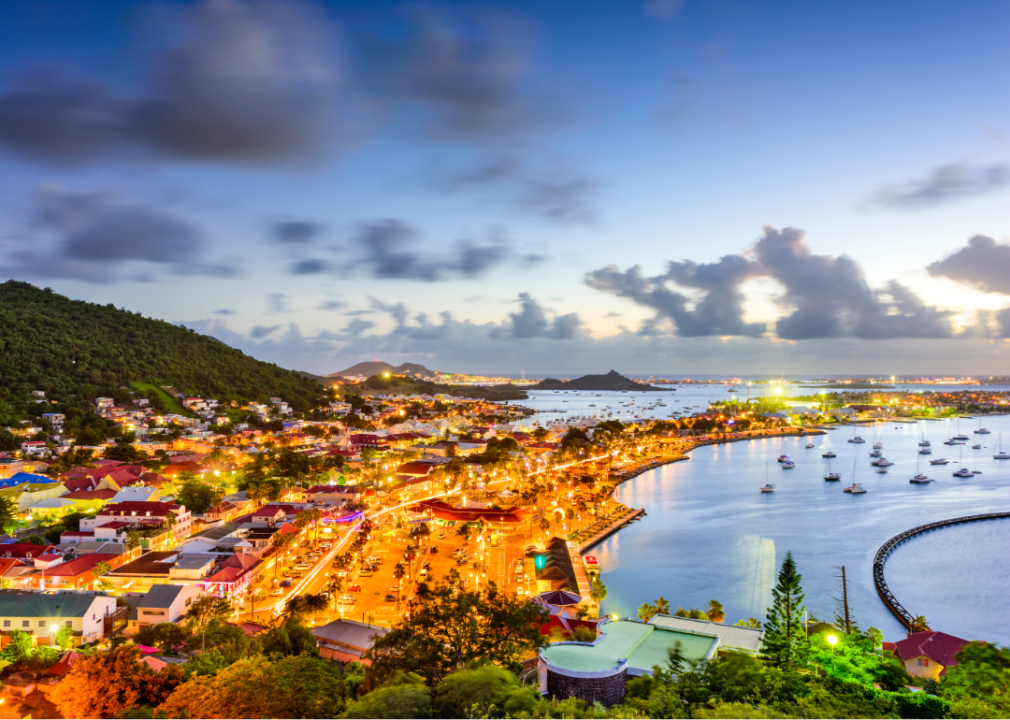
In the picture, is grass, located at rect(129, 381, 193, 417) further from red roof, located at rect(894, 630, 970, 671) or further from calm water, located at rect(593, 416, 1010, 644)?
red roof, located at rect(894, 630, 970, 671)

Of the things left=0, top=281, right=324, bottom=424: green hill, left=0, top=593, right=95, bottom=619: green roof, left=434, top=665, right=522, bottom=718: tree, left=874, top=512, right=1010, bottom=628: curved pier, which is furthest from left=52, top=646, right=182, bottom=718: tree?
left=0, top=281, right=324, bottom=424: green hill

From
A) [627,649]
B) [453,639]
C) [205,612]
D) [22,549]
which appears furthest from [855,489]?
[22,549]

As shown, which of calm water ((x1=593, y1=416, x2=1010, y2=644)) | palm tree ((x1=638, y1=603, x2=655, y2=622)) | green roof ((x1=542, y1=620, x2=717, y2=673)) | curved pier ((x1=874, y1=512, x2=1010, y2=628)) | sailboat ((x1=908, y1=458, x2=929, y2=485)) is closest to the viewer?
green roof ((x1=542, y1=620, x2=717, y2=673))

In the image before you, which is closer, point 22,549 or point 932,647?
point 932,647

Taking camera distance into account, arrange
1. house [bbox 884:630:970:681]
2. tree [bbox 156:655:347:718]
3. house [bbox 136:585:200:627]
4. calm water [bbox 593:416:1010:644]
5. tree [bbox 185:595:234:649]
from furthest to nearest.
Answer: calm water [bbox 593:416:1010:644], house [bbox 136:585:200:627], tree [bbox 185:595:234:649], house [bbox 884:630:970:681], tree [bbox 156:655:347:718]

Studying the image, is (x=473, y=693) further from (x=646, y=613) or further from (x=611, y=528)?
(x=611, y=528)

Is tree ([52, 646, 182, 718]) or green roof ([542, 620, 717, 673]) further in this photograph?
green roof ([542, 620, 717, 673])

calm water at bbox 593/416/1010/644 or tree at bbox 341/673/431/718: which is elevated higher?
tree at bbox 341/673/431/718

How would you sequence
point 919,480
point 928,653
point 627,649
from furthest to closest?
point 919,480, point 928,653, point 627,649
